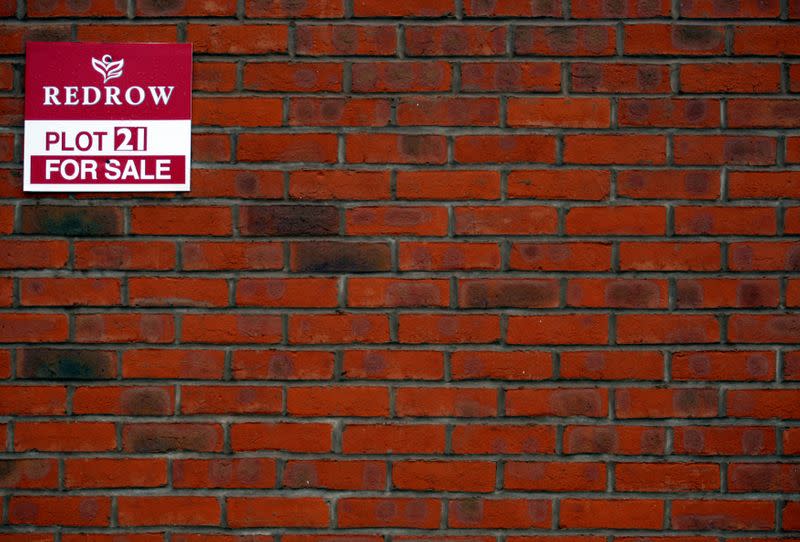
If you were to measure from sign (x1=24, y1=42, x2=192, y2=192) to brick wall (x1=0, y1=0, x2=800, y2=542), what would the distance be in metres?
0.07

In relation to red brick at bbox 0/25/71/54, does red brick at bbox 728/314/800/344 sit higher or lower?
lower

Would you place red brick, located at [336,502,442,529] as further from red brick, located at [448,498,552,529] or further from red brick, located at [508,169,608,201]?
red brick, located at [508,169,608,201]

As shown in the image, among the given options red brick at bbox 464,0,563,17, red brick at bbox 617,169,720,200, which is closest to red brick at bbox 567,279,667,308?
red brick at bbox 617,169,720,200

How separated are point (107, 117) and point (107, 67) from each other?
0.14 metres

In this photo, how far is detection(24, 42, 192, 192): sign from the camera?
203 cm

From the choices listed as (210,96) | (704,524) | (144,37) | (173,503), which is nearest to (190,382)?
(173,503)

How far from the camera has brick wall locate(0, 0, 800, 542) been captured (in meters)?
2.03

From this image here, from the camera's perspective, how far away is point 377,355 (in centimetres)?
203

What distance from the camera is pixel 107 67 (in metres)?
2.05

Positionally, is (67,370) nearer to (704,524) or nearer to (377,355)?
(377,355)

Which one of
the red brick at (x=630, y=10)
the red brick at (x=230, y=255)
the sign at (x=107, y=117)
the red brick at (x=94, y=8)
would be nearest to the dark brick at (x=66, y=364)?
the red brick at (x=230, y=255)

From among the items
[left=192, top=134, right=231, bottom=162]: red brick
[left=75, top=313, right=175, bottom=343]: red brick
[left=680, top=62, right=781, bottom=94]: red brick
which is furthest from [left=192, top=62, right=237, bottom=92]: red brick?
[left=680, top=62, right=781, bottom=94]: red brick

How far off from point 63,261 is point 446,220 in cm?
103

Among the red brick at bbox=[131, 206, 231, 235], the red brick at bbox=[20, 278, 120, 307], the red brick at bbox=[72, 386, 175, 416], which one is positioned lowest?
the red brick at bbox=[72, 386, 175, 416]
